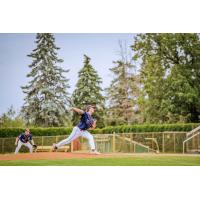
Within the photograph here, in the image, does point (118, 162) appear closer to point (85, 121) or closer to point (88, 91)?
point (85, 121)

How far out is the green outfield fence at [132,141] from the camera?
14500 millimetres

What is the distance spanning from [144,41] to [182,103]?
2.23m

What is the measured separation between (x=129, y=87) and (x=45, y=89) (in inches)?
103

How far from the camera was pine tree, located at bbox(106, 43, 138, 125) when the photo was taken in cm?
1459

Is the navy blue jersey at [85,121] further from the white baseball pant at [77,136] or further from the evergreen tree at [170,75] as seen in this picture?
the evergreen tree at [170,75]

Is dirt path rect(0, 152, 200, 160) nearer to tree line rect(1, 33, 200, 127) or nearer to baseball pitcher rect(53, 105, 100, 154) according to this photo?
baseball pitcher rect(53, 105, 100, 154)

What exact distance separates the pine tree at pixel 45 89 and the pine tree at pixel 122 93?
4.64 ft

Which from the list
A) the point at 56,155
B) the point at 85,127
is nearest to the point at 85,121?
the point at 85,127

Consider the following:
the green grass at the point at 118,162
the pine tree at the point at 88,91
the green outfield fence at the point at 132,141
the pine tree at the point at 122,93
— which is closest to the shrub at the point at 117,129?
the green outfield fence at the point at 132,141

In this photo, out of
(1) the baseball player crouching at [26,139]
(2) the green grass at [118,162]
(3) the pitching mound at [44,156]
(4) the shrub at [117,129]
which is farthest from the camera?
(1) the baseball player crouching at [26,139]

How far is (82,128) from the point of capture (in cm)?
1450
